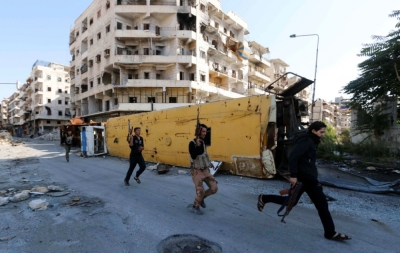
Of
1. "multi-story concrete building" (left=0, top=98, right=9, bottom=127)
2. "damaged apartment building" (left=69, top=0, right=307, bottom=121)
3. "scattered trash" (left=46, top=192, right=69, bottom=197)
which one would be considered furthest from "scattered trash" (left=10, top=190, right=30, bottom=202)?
"multi-story concrete building" (left=0, top=98, right=9, bottom=127)

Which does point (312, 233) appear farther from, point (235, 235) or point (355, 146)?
point (355, 146)

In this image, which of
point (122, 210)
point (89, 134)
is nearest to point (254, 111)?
point (122, 210)

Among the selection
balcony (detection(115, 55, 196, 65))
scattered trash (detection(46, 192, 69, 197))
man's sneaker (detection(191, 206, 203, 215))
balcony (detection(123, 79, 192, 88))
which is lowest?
scattered trash (detection(46, 192, 69, 197))

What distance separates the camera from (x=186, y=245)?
9.22 ft

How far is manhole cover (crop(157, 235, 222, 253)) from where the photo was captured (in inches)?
106

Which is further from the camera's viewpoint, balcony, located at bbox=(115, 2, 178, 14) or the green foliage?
balcony, located at bbox=(115, 2, 178, 14)

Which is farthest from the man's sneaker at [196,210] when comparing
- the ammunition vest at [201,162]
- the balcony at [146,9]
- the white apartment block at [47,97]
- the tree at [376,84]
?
the white apartment block at [47,97]

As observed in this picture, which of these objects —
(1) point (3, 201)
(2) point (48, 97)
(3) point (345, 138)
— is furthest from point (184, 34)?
(2) point (48, 97)

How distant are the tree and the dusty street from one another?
24.7 ft

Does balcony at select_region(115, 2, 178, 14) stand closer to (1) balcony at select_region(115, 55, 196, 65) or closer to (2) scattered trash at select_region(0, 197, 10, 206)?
(1) balcony at select_region(115, 55, 196, 65)

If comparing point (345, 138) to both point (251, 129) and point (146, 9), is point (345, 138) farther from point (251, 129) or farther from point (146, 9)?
point (146, 9)

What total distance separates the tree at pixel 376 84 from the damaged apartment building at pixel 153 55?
19.3m

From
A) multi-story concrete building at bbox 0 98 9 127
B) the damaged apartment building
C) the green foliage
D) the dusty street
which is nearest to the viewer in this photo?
the dusty street

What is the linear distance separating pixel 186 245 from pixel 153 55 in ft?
92.7
